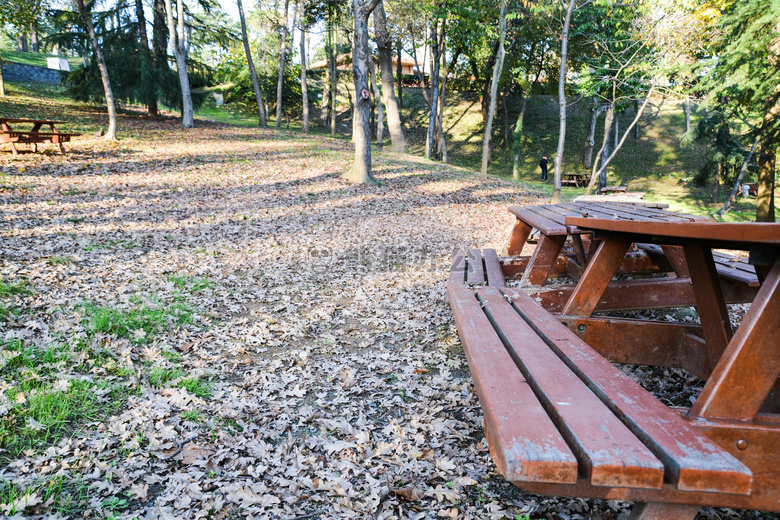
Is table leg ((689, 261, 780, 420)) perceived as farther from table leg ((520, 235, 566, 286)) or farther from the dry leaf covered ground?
table leg ((520, 235, 566, 286))

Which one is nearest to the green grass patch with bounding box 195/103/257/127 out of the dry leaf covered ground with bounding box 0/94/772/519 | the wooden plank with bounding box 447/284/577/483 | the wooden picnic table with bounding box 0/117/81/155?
the wooden picnic table with bounding box 0/117/81/155

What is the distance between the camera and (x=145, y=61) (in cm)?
1995

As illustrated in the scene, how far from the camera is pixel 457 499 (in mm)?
2275

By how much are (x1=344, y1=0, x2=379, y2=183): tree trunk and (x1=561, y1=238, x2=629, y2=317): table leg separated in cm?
1054

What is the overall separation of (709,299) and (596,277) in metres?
0.63

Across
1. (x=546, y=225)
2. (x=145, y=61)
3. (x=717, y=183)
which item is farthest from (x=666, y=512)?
(x=717, y=183)

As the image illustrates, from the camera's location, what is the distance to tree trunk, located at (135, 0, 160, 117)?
1988 centimetres

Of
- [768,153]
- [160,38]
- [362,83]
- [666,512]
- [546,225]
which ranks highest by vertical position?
[160,38]

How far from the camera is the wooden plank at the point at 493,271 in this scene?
3838mm

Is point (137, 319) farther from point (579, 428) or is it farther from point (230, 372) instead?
point (579, 428)

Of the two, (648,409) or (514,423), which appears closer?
(514,423)

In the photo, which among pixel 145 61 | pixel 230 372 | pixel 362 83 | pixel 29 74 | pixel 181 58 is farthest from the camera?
pixel 29 74

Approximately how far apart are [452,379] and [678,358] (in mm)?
1586

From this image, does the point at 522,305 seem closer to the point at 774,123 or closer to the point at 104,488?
the point at 104,488
